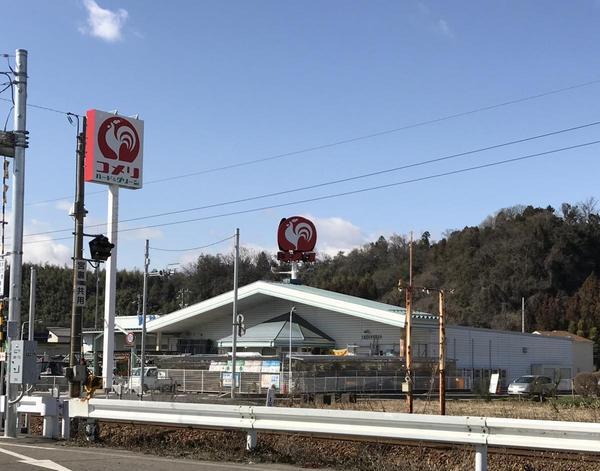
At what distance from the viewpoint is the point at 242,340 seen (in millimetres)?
59406

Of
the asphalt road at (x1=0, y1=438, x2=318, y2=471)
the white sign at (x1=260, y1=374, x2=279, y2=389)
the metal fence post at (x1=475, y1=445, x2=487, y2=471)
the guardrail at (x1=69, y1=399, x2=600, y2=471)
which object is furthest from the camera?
the white sign at (x1=260, y1=374, x2=279, y2=389)

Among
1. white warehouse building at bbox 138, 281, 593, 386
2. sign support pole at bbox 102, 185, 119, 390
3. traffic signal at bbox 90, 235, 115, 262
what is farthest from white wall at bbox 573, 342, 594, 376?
traffic signal at bbox 90, 235, 115, 262

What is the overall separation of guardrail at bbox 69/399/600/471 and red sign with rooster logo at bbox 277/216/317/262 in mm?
48274

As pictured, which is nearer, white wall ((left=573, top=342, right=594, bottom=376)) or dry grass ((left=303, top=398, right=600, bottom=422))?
dry grass ((left=303, top=398, right=600, bottom=422))

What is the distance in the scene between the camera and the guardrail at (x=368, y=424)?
9.61 meters

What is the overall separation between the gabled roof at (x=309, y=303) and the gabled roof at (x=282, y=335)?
2169 millimetres

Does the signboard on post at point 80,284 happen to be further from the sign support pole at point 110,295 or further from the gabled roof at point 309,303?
the gabled roof at point 309,303

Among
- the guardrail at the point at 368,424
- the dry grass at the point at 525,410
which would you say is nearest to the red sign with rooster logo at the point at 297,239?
the dry grass at the point at 525,410

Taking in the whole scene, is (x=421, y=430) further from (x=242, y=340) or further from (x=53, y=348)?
(x=53, y=348)

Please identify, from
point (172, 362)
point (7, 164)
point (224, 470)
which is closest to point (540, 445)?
point (224, 470)

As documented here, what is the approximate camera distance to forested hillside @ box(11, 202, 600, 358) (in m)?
109

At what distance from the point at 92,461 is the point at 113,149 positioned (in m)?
22.7

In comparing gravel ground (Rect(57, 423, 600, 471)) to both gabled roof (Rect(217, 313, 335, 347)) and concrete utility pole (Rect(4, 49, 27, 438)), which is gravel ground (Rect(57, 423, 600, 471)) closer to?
concrete utility pole (Rect(4, 49, 27, 438))

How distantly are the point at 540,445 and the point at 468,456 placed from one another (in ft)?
6.17
